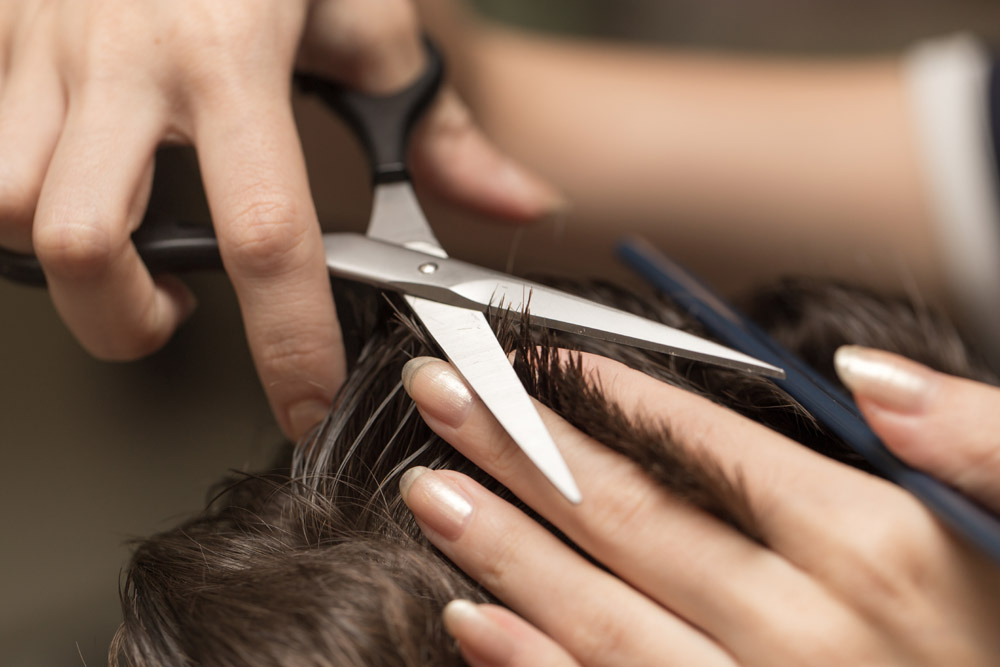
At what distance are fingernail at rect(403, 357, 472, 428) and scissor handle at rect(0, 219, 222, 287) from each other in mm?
209

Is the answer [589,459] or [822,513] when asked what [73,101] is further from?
[822,513]

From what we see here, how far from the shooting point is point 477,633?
0.44 meters

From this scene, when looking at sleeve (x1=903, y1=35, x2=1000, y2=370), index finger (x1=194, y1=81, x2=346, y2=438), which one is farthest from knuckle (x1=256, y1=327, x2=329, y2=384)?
sleeve (x1=903, y1=35, x2=1000, y2=370)

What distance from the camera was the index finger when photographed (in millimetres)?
537

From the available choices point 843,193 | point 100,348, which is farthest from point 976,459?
point 843,193

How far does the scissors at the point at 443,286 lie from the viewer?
1.59 feet

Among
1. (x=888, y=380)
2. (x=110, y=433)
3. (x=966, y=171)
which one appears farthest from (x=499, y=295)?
(x=966, y=171)

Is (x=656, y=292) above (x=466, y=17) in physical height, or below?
below

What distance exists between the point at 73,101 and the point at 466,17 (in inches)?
32.2

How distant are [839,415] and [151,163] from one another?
0.53 metres

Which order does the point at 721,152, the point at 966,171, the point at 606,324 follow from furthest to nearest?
1. the point at 721,152
2. the point at 966,171
3. the point at 606,324

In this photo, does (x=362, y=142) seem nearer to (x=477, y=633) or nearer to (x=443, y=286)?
(x=443, y=286)

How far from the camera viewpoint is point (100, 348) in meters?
0.63

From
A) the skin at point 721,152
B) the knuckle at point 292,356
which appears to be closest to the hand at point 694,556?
the knuckle at point 292,356
